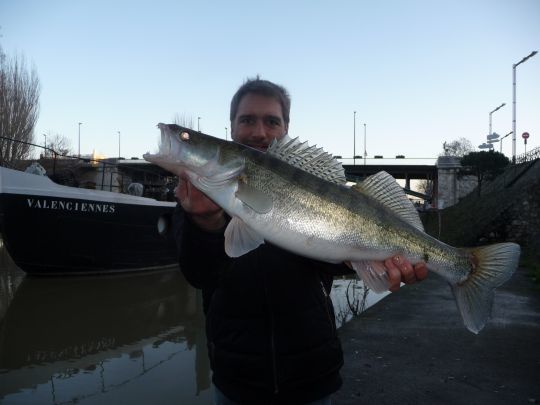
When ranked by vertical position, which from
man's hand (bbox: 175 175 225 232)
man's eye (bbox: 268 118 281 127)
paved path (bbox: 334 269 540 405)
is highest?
man's eye (bbox: 268 118 281 127)

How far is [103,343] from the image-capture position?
7812 mm

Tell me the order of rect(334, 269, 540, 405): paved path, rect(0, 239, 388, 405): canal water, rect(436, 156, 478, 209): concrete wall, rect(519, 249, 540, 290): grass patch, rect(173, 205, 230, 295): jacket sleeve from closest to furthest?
rect(173, 205, 230, 295): jacket sleeve → rect(334, 269, 540, 405): paved path → rect(0, 239, 388, 405): canal water → rect(519, 249, 540, 290): grass patch → rect(436, 156, 478, 209): concrete wall

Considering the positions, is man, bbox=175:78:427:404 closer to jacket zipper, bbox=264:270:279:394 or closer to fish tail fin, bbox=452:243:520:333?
jacket zipper, bbox=264:270:279:394

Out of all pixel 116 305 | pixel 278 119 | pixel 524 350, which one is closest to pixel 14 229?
pixel 116 305

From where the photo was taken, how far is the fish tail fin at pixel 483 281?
2.88 meters

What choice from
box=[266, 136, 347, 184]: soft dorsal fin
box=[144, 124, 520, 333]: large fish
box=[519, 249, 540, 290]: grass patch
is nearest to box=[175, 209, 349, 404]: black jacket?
box=[144, 124, 520, 333]: large fish

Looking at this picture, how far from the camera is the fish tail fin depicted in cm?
288

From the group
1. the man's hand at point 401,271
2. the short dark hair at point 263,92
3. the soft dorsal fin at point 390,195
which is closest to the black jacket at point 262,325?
the man's hand at point 401,271

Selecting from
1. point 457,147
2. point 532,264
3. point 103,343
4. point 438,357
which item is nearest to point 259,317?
point 438,357

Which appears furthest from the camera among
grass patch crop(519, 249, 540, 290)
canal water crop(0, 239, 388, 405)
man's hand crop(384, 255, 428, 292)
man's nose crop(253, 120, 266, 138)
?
grass patch crop(519, 249, 540, 290)

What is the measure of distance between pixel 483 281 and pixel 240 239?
5.73ft

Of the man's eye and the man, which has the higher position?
the man's eye

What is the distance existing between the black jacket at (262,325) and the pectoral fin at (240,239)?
80mm

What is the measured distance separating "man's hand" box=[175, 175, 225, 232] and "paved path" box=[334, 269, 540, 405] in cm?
264
